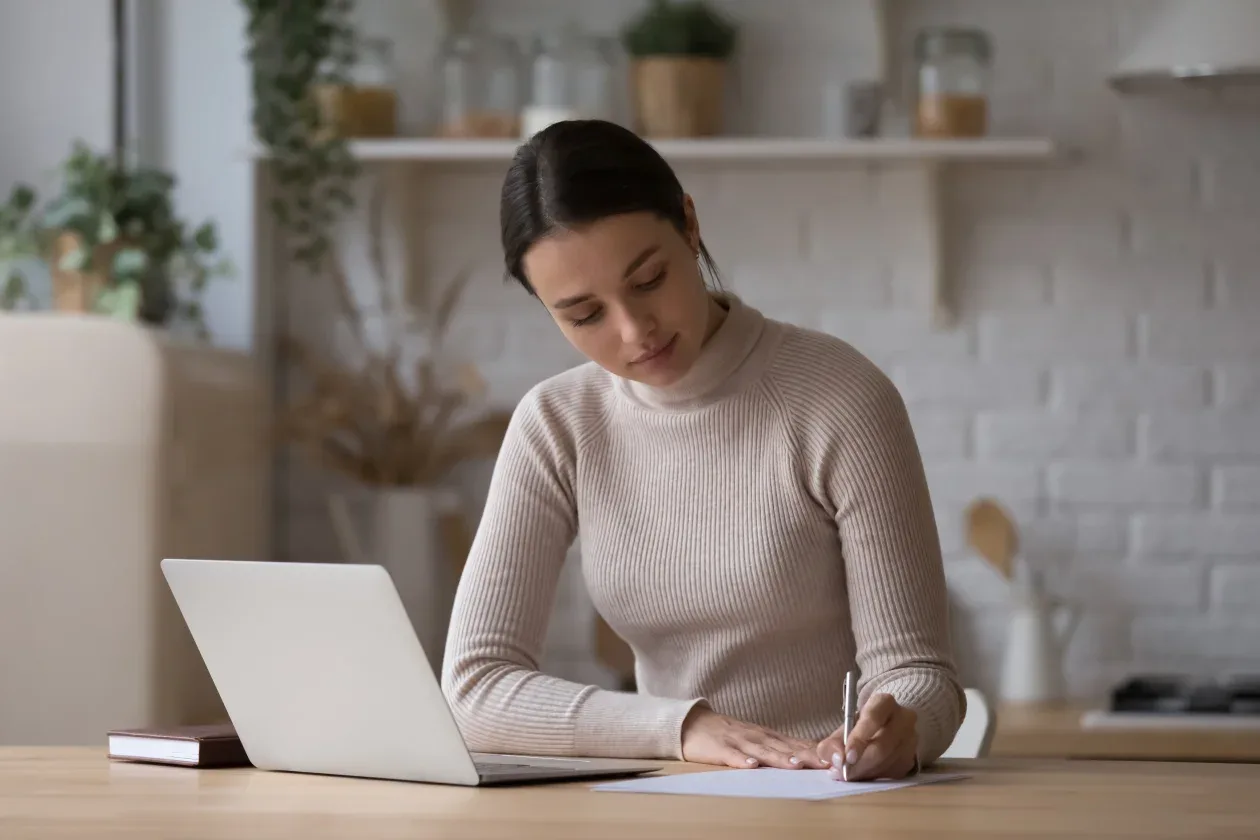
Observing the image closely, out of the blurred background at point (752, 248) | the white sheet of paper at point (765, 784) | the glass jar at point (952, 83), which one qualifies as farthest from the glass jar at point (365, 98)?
the white sheet of paper at point (765, 784)

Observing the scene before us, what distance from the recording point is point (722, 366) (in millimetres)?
1761

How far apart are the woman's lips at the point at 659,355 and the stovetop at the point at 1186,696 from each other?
4.28 ft

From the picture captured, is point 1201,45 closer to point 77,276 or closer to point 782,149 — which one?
point 782,149

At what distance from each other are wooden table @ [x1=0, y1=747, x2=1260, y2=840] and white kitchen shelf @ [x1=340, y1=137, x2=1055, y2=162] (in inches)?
61.8

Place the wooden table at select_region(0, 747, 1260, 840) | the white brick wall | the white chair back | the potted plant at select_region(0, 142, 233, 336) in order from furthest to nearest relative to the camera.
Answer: the white brick wall → the potted plant at select_region(0, 142, 233, 336) → the white chair back → the wooden table at select_region(0, 747, 1260, 840)

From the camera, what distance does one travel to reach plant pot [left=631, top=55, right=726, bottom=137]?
2.87m

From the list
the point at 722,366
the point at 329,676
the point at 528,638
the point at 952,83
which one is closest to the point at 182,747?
the point at 329,676

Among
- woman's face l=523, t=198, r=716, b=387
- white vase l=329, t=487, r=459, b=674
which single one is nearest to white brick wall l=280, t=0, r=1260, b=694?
white vase l=329, t=487, r=459, b=674

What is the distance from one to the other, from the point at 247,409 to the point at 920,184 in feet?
3.94

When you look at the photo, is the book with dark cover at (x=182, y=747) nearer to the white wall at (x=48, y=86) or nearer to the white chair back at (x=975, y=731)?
the white chair back at (x=975, y=731)

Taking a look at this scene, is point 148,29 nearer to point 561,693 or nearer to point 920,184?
point 920,184

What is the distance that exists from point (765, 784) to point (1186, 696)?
1.51 meters

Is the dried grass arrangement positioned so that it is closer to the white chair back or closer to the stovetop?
the stovetop

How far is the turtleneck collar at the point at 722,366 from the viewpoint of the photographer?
1756 millimetres
